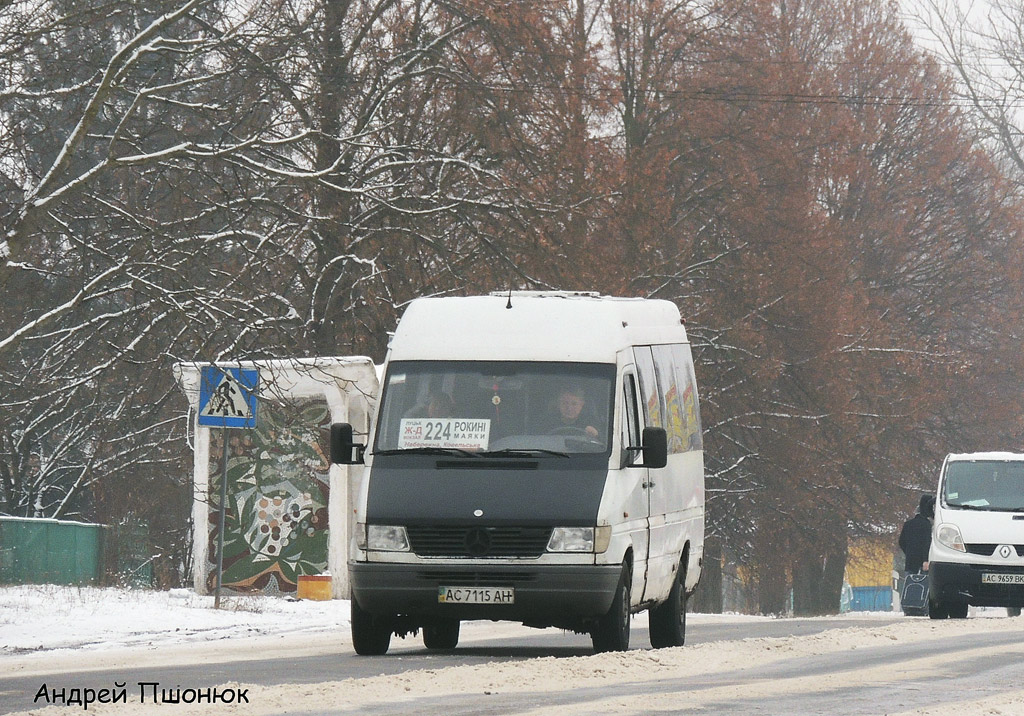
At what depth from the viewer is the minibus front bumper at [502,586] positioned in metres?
13.9

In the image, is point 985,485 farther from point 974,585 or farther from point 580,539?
point 580,539

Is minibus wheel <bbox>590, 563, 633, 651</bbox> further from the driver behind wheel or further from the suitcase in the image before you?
the suitcase

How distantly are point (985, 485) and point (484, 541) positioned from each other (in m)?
10.9

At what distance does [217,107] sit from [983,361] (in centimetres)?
2736

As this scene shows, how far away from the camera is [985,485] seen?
23.4 meters

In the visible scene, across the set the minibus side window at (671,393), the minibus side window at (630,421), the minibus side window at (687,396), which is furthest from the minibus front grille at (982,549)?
the minibus side window at (630,421)

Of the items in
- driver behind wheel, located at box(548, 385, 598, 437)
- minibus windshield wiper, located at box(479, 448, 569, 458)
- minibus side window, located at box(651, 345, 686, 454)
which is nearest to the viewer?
minibus windshield wiper, located at box(479, 448, 569, 458)

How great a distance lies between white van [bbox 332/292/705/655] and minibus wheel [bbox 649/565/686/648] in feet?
1.06

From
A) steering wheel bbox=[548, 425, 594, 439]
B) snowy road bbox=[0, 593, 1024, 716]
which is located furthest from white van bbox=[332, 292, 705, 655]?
snowy road bbox=[0, 593, 1024, 716]

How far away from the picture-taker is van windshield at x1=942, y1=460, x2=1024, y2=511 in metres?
23.2

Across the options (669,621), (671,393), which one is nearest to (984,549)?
(671,393)

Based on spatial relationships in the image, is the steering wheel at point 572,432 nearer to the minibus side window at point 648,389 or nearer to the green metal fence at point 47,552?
the minibus side window at point 648,389

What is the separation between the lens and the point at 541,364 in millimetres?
14844

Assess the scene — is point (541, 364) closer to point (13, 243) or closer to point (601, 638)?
point (601, 638)
